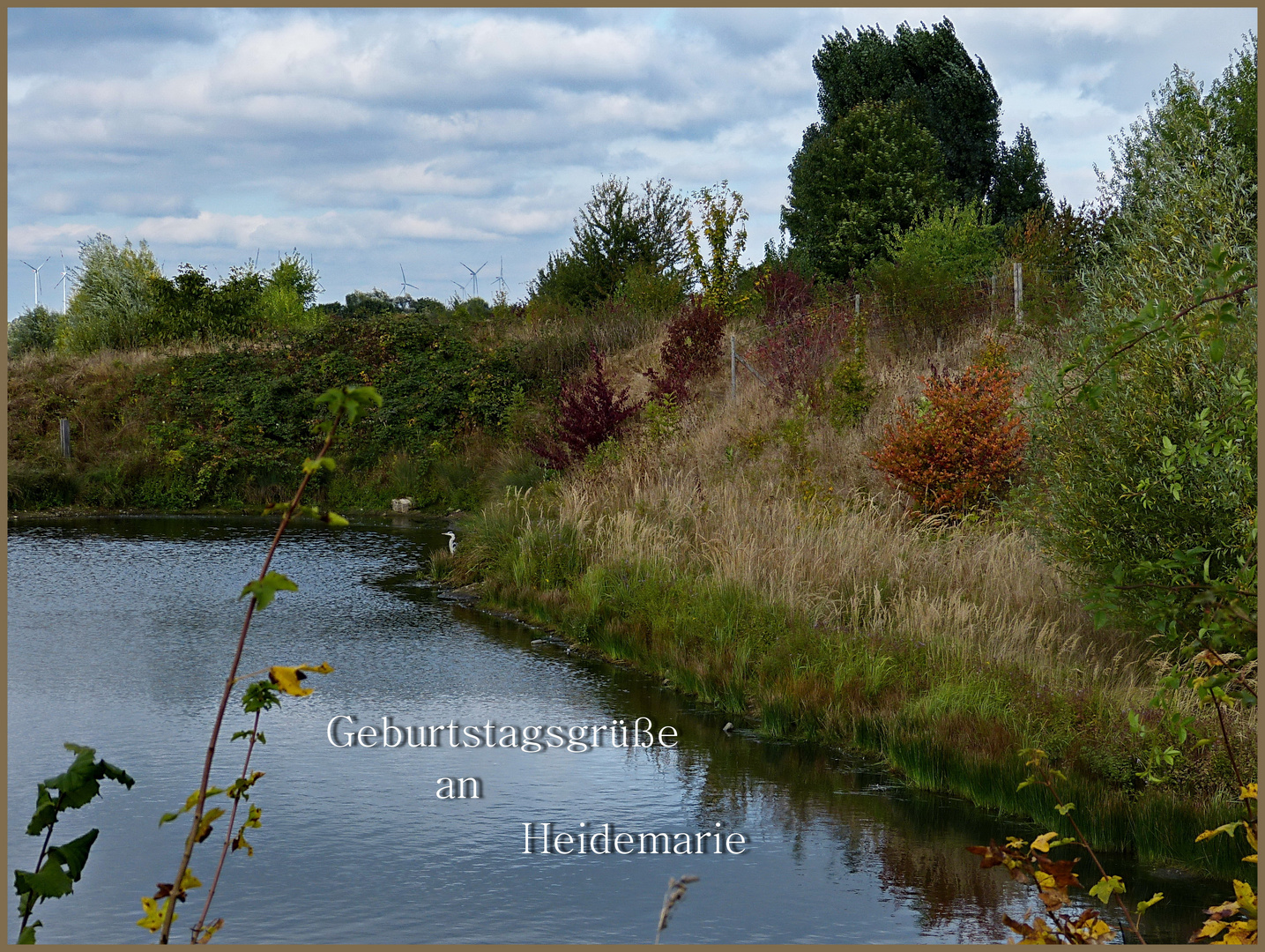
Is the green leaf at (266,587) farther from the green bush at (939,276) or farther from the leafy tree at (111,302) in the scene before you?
the leafy tree at (111,302)

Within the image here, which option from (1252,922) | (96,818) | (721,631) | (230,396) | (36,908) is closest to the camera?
(1252,922)

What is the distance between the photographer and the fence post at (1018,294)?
1582 cm

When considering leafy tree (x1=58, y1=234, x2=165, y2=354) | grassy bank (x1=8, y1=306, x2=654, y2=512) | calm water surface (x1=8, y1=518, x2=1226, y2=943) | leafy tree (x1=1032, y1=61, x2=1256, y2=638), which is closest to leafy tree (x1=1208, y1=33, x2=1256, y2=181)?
leafy tree (x1=1032, y1=61, x2=1256, y2=638)

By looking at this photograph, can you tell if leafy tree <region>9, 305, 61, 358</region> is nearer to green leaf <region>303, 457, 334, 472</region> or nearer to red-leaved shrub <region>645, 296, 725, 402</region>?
red-leaved shrub <region>645, 296, 725, 402</region>

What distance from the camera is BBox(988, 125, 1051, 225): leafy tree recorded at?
3212 centimetres

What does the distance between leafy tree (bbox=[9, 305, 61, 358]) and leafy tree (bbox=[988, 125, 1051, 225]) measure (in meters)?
26.4

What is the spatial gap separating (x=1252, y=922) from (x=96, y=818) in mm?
5885

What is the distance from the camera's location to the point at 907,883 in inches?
223

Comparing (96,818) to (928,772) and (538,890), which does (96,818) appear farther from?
(928,772)

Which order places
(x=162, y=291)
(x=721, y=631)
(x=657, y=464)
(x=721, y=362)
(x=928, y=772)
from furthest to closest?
(x=162, y=291) → (x=721, y=362) → (x=657, y=464) → (x=721, y=631) → (x=928, y=772)

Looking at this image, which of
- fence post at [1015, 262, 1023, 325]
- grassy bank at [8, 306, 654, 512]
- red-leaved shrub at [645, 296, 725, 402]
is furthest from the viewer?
grassy bank at [8, 306, 654, 512]

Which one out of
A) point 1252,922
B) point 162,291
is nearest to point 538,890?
point 1252,922

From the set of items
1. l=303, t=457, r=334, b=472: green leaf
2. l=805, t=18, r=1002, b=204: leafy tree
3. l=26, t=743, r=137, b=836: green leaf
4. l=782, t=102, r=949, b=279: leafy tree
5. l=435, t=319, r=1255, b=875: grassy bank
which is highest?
l=805, t=18, r=1002, b=204: leafy tree

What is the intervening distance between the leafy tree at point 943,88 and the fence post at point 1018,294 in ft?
52.2
